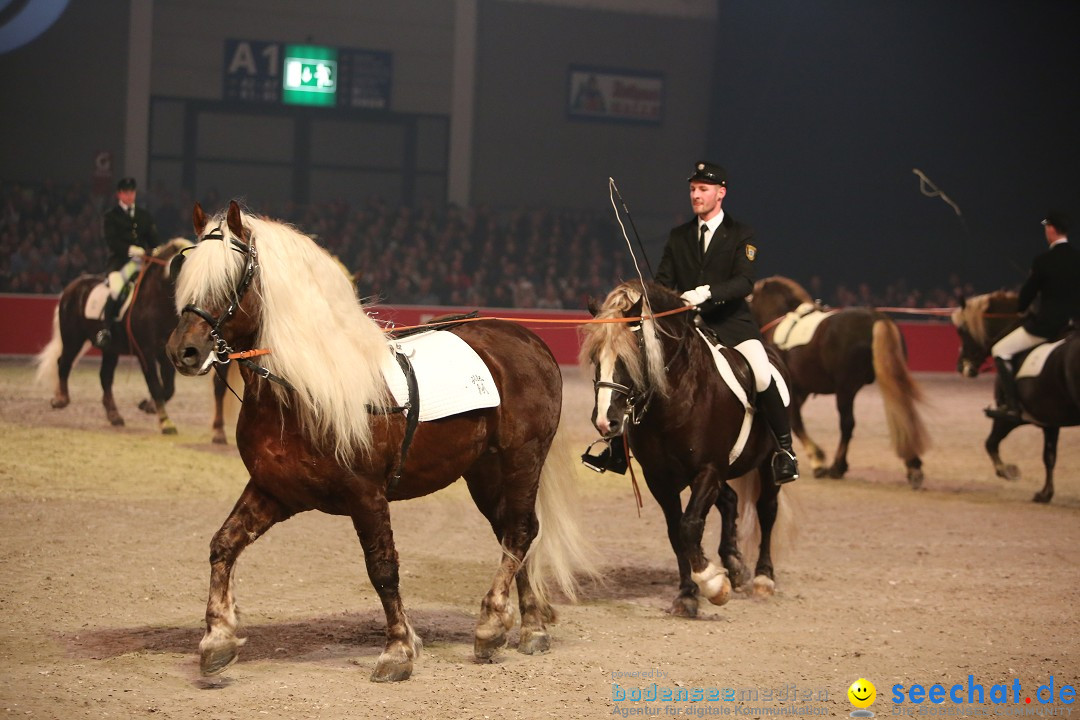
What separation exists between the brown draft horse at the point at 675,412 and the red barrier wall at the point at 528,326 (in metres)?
8.49

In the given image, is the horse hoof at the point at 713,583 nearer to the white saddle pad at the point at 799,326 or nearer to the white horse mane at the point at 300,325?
the white horse mane at the point at 300,325

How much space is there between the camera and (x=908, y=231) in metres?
22.0

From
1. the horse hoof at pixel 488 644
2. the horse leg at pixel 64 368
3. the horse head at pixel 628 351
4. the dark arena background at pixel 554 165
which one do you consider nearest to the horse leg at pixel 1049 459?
the dark arena background at pixel 554 165

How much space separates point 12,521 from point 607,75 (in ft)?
56.3

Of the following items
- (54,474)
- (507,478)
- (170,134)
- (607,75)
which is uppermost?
(607,75)

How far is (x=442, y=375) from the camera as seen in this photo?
4.79 meters

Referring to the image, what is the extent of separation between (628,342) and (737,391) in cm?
82

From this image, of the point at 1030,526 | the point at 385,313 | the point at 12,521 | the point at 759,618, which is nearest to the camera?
the point at 759,618

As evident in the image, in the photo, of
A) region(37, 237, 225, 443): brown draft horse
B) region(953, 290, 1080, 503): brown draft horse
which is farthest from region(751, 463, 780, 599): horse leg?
region(37, 237, 225, 443): brown draft horse

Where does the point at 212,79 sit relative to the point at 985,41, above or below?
below

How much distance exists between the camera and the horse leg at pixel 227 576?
4.36m

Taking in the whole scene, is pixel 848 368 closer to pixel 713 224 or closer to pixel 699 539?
pixel 713 224

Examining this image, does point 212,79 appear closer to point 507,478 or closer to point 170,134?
point 170,134

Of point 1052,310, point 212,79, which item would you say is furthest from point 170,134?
point 1052,310
